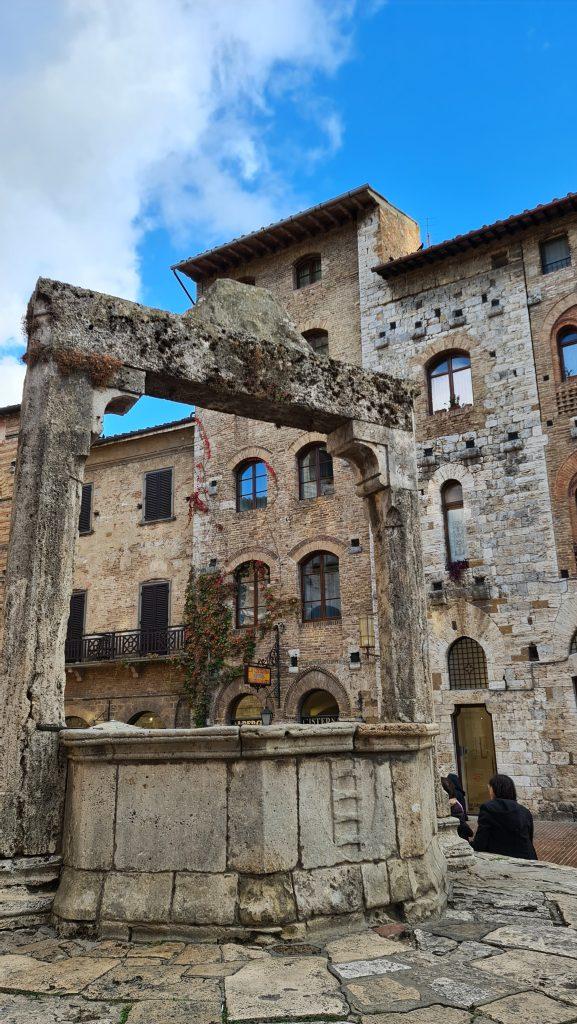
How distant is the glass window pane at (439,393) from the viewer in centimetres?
1769

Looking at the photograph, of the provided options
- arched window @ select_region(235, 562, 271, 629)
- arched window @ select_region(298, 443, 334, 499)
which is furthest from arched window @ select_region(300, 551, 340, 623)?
arched window @ select_region(298, 443, 334, 499)

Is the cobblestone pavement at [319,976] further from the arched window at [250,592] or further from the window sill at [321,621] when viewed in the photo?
the arched window at [250,592]

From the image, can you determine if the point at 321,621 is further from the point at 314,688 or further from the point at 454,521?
the point at 454,521

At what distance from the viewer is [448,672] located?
53.8 ft

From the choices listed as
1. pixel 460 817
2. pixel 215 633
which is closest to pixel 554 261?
pixel 215 633

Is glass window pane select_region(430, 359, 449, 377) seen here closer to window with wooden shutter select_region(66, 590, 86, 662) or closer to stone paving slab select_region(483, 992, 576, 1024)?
window with wooden shutter select_region(66, 590, 86, 662)

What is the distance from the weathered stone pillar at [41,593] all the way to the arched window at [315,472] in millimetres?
12588

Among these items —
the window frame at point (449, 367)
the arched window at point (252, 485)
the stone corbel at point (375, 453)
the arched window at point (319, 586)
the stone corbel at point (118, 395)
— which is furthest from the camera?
the arched window at point (252, 485)

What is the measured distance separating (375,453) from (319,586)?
439 inches

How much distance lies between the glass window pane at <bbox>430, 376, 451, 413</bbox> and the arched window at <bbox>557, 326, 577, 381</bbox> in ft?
8.35

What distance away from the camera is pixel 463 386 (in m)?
17.5

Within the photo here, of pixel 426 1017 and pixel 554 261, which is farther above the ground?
pixel 554 261

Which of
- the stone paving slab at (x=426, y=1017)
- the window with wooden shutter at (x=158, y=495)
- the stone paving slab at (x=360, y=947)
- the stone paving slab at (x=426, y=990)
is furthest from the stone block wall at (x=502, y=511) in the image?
the stone paving slab at (x=426, y=1017)

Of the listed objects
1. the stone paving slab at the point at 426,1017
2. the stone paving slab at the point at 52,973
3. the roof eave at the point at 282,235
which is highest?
the roof eave at the point at 282,235
